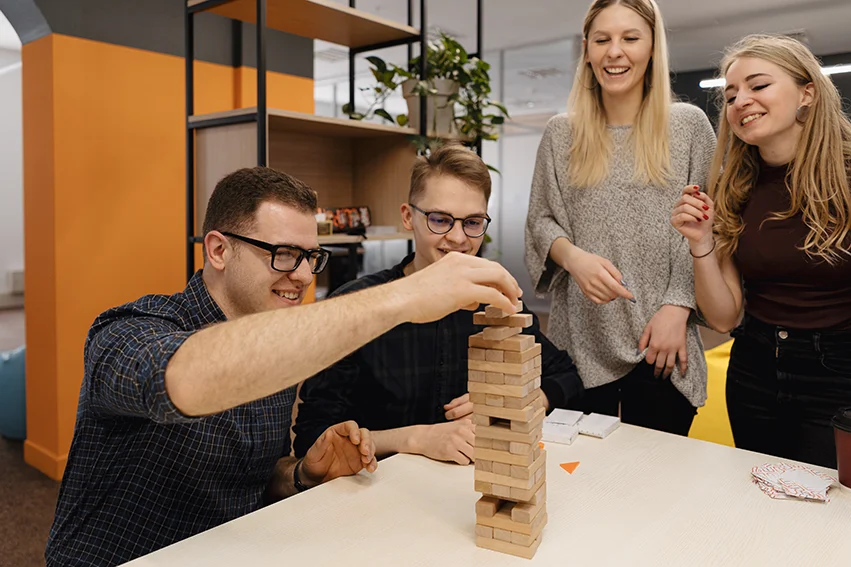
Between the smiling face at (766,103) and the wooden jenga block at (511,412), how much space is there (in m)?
1.02

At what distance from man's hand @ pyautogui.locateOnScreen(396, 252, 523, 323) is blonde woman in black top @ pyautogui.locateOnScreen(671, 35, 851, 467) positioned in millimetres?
786

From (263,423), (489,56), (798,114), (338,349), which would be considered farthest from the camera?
(489,56)

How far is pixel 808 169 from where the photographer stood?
1.60m

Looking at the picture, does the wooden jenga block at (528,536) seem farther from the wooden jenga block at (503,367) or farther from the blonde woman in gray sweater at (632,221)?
the blonde woman in gray sweater at (632,221)

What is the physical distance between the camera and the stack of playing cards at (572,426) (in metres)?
1.47

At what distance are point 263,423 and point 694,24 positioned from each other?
6326 mm

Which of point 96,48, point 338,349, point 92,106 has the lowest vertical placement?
point 338,349

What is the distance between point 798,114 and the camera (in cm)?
165

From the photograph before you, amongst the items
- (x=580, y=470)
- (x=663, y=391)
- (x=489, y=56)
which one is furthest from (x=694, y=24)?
(x=580, y=470)

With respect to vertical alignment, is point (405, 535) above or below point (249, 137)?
below

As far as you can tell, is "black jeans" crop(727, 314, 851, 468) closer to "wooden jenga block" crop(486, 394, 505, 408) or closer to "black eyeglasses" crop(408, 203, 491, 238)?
"black eyeglasses" crop(408, 203, 491, 238)

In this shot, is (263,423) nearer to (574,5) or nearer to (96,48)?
(96,48)

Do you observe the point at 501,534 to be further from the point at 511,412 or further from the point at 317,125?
the point at 317,125

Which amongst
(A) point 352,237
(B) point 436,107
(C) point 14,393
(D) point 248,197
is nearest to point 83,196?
(C) point 14,393
